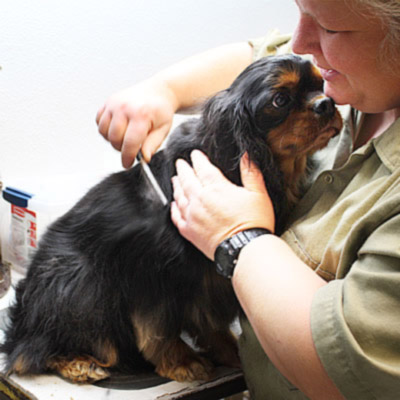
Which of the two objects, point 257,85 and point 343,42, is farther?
point 257,85

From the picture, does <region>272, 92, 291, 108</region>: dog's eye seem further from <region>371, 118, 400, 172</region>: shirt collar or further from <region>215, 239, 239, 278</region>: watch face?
<region>215, 239, 239, 278</region>: watch face

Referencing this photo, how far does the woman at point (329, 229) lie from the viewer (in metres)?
0.75

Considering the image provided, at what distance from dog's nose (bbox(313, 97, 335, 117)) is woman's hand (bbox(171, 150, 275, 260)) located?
0.17 metres

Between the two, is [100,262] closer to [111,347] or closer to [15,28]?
[111,347]

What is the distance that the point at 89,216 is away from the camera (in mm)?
1312

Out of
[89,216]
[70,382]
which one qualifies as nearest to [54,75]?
[89,216]

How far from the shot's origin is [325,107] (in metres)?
1.08

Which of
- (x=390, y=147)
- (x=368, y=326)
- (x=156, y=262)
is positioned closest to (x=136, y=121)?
(x=156, y=262)

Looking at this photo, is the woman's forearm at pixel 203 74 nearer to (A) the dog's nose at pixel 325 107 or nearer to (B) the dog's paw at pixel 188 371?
(A) the dog's nose at pixel 325 107

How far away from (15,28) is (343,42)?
134 cm

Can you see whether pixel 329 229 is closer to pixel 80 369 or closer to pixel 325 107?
pixel 325 107

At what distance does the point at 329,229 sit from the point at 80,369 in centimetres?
64

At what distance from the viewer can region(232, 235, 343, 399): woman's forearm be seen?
2.63ft

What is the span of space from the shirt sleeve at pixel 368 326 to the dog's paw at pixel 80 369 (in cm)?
62
